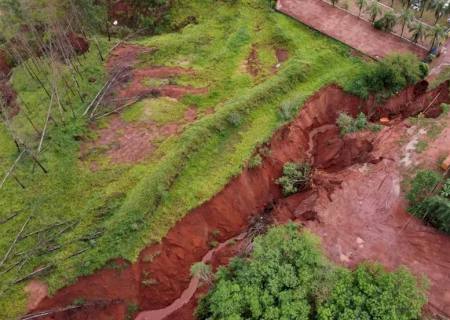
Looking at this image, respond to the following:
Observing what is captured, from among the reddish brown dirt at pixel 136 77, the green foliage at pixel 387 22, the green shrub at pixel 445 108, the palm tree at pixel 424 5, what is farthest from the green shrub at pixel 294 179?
the palm tree at pixel 424 5

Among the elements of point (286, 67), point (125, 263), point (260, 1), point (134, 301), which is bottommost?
point (134, 301)

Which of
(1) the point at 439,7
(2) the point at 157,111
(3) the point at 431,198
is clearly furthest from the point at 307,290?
(1) the point at 439,7

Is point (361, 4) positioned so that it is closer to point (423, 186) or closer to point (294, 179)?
point (294, 179)

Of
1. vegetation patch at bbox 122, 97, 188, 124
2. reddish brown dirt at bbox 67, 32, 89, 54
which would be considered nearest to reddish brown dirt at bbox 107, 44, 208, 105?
vegetation patch at bbox 122, 97, 188, 124

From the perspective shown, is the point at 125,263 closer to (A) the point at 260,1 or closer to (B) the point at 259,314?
(B) the point at 259,314

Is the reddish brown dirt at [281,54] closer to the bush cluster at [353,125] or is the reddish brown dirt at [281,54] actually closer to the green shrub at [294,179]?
the bush cluster at [353,125]

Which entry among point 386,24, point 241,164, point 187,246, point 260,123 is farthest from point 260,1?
point 187,246
